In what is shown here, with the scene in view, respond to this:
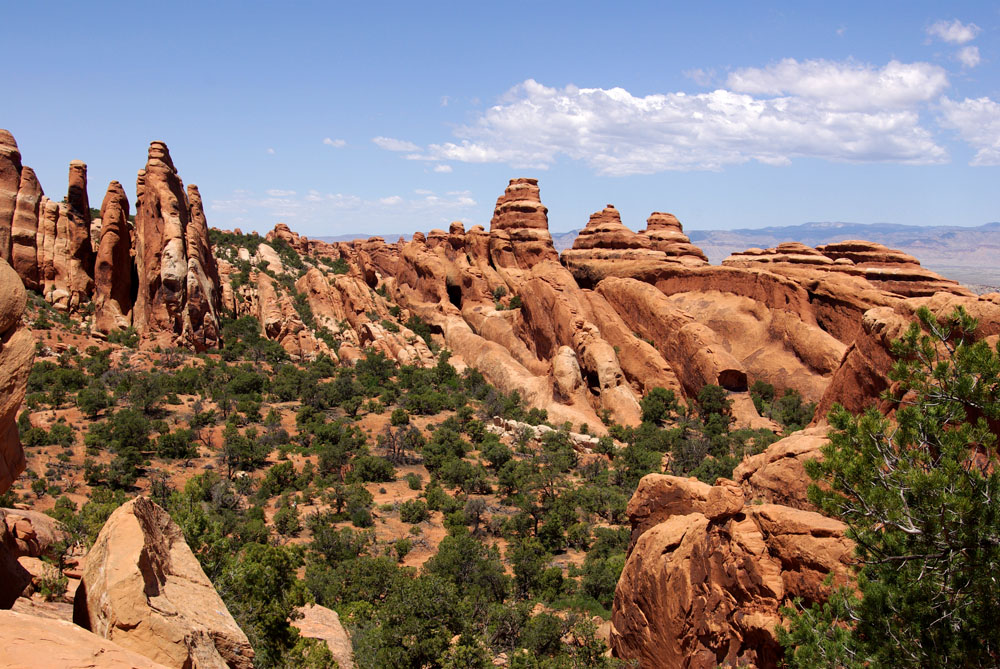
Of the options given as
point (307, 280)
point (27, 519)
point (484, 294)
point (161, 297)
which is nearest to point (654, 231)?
point (484, 294)

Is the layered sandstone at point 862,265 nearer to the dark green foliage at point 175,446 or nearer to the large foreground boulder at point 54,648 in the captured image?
the dark green foliage at point 175,446

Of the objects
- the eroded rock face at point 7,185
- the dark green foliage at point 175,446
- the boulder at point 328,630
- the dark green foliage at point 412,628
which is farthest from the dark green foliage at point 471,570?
the eroded rock face at point 7,185

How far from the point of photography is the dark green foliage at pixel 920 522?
24.5ft

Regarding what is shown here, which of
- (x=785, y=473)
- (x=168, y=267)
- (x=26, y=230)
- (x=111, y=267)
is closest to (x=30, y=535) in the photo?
(x=785, y=473)

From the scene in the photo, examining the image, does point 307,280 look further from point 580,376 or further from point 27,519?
point 27,519

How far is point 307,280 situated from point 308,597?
4280 cm

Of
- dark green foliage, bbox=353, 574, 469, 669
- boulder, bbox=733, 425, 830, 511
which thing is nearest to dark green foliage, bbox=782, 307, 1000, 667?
boulder, bbox=733, 425, 830, 511

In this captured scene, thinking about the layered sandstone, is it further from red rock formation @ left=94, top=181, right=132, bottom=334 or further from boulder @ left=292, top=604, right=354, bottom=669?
red rock formation @ left=94, top=181, right=132, bottom=334

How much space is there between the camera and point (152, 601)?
7.21m

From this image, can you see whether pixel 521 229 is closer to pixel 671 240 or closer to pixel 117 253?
pixel 671 240

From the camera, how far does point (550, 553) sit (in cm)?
2345

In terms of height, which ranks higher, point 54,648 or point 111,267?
point 111,267

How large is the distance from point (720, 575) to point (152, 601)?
8905 millimetres

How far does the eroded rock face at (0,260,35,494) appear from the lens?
740cm
